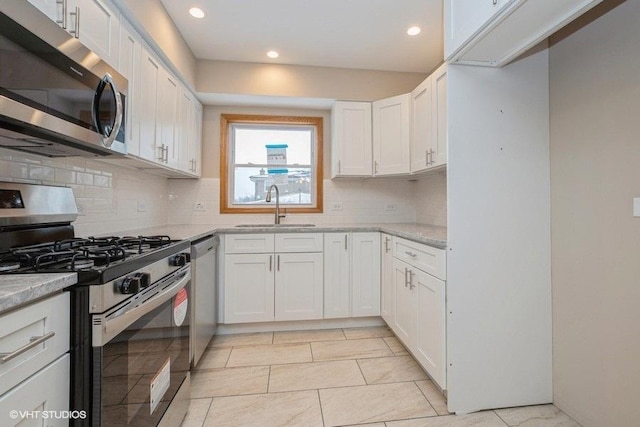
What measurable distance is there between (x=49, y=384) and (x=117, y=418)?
29 cm

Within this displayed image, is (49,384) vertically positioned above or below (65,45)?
below

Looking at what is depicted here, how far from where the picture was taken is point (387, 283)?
8.72ft

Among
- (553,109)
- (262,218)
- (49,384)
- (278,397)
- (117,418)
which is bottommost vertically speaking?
(278,397)

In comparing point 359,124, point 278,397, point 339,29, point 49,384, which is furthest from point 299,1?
point 278,397

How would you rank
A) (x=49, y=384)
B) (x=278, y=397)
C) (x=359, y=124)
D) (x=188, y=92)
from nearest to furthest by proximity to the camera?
(x=49, y=384) < (x=278, y=397) < (x=188, y=92) < (x=359, y=124)

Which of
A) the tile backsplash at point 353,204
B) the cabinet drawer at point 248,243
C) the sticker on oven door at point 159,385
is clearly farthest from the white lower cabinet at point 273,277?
the sticker on oven door at point 159,385

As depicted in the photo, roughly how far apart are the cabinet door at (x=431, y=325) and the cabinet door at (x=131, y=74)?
1.98 meters

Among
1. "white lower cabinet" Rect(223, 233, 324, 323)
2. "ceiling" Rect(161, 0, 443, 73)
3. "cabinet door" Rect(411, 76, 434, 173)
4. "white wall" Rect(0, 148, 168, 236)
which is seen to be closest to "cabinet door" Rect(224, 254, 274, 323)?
"white lower cabinet" Rect(223, 233, 324, 323)

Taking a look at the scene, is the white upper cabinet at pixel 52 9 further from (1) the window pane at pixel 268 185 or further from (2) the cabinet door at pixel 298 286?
(1) the window pane at pixel 268 185

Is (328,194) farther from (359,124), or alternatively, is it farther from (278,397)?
(278,397)

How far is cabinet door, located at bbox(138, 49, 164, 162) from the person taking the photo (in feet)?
6.41

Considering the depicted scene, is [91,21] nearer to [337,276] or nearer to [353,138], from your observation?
[353,138]

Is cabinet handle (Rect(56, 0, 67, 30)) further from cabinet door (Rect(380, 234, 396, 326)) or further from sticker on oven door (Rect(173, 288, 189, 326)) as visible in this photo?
cabinet door (Rect(380, 234, 396, 326))

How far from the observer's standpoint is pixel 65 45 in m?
1.15
